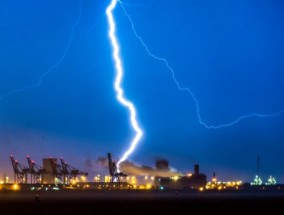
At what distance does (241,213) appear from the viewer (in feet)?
210

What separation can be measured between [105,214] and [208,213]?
31.9 ft

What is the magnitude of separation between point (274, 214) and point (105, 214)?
604 inches

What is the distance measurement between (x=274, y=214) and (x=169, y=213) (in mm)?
9715

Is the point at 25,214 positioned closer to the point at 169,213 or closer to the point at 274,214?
the point at 169,213

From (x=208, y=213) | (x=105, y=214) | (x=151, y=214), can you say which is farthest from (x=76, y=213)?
(x=208, y=213)

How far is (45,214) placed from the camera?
62.7m

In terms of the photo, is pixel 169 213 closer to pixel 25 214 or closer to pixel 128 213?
pixel 128 213

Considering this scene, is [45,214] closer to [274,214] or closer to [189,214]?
[189,214]

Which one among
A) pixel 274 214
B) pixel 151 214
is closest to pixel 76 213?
pixel 151 214

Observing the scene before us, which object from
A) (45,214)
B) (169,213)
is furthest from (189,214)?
(45,214)

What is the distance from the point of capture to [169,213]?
63.9m

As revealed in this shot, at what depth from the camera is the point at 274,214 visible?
61094 mm

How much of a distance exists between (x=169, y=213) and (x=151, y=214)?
8.36ft

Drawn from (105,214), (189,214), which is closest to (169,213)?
(189,214)
